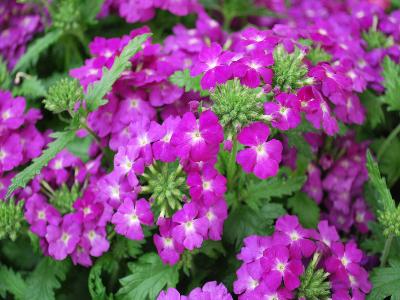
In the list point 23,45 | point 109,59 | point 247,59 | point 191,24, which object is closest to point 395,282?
point 247,59

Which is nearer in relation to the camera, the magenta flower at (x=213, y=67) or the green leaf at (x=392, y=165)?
the magenta flower at (x=213, y=67)

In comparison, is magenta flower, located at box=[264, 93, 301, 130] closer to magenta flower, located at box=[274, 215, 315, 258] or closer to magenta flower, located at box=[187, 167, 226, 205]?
magenta flower, located at box=[187, 167, 226, 205]

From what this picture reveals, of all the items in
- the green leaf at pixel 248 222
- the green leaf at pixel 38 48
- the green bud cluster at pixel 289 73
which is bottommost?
the green leaf at pixel 248 222

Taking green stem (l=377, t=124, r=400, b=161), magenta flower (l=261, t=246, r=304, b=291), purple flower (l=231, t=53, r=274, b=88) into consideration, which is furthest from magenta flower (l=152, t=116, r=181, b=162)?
green stem (l=377, t=124, r=400, b=161)

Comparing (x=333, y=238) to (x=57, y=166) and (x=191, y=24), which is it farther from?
(x=191, y=24)

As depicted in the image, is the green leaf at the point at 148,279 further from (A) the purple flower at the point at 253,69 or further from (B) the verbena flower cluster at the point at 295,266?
(A) the purple flower at the point at 253,69

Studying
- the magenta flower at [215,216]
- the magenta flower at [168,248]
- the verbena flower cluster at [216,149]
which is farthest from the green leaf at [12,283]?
the magenta flower at [215,216]

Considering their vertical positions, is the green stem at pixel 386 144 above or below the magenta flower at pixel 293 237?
below
